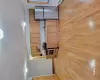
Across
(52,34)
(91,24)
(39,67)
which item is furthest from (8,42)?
(39,67)

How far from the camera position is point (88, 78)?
1.37m

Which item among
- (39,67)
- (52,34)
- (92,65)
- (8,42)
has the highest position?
(52,34)

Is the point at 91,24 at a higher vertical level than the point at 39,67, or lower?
higher

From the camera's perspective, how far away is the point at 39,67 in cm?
402

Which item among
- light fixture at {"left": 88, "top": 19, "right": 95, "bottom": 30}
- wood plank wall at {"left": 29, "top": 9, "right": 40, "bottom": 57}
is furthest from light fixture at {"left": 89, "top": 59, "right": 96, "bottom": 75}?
wood plank wall at {"left": 29, "top": 9, "right": 40, "bottom": 57}

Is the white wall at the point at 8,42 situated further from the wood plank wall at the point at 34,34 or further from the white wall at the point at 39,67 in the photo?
the wood plank wall at the point at 34,34

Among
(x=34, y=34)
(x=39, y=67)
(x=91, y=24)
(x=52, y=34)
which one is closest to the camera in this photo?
(x=91, y=24)

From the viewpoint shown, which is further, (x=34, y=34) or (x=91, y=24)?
(x=34, y=34)

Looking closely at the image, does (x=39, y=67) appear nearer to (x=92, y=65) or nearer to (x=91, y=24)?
(x=92, y=65)

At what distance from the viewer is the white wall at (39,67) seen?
157 inches

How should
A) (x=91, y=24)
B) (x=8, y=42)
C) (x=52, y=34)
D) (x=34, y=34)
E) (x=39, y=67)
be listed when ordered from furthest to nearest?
(x=34, y=34) < (x=39, y=67) < (x=52, y=34) < (x=8, y=42) < (x=91, y=24)

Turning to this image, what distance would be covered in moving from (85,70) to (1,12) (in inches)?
43.3

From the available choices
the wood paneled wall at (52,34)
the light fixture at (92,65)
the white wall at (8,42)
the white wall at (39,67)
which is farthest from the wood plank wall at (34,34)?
the light fixture at (92,65)

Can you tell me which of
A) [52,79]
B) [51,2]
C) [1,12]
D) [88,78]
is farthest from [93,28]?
[52,79]
